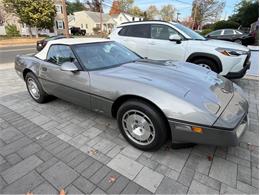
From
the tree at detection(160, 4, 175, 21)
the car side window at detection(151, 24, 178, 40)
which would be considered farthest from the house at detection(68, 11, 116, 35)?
the car side window at detection(151, 24, 178, 40)

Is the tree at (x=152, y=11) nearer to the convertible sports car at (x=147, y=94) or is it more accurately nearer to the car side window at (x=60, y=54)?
the car side window at (x=60, y=54)

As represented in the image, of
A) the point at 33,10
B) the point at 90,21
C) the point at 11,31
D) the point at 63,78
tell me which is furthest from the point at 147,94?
the point at 90,21

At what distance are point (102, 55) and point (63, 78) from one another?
29.6 inches

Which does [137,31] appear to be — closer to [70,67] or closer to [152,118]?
[70,67]

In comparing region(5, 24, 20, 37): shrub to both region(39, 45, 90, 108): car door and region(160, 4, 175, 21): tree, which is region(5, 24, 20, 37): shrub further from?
region(160, 4, 175, 21): tree

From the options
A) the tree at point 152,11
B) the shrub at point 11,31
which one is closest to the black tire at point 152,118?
the shrub at point 11,31

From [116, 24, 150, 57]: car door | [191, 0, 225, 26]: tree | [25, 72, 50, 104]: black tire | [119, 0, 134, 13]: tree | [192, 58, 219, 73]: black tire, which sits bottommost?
[25, 72, 50, 104]: black tire

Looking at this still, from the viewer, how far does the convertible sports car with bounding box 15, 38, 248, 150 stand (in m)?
1.94

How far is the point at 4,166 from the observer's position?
2.27 meters

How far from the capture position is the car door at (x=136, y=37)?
562 cm

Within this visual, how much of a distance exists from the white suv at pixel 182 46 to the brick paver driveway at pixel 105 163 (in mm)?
1784

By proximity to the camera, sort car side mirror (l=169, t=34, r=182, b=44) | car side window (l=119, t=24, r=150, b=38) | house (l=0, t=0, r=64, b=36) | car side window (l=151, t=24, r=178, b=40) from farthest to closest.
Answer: house (l=0, t=0, r=64, b=36) < car side window (l=119, t=24, r=150, b=38) < car side window (l=151, t=24, r=178, b=40) < car side mirror (l=169, t=34, r=182, b=44)

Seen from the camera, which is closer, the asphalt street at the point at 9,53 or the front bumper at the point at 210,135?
the front bumper at the point at 210,135

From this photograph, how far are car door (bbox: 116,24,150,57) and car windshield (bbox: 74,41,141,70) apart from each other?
229cm
